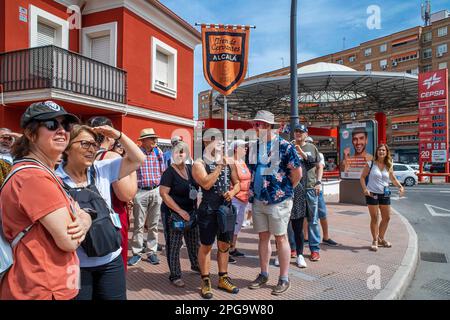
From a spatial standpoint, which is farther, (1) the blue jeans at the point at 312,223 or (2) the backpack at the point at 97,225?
(1) the blue jeans at the point at 312,223

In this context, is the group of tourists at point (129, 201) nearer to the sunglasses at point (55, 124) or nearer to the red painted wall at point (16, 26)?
the sunglasses at point (55, 124)

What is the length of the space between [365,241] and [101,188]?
5105 millimetres

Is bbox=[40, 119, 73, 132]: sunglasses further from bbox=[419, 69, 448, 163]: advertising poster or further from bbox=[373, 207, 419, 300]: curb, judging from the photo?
bbox=[419, 69, 448, 163]: advertising poster

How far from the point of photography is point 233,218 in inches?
128

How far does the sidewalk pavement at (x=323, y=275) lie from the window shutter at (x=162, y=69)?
729cm

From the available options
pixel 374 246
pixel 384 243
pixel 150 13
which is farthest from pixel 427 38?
pixel 374 246

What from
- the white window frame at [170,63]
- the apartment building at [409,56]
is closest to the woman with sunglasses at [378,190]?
the white window frame at [170,63]

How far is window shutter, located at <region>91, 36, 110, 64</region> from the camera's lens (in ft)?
31.4

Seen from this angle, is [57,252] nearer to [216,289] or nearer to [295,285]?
[216,289]

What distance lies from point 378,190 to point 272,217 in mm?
2652

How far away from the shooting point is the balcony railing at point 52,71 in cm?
759

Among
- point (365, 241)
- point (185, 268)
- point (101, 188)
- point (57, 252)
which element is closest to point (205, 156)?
point (101, 188)

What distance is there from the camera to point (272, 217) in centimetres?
336

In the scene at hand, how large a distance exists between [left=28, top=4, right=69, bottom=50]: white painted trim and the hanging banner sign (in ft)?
21.2
